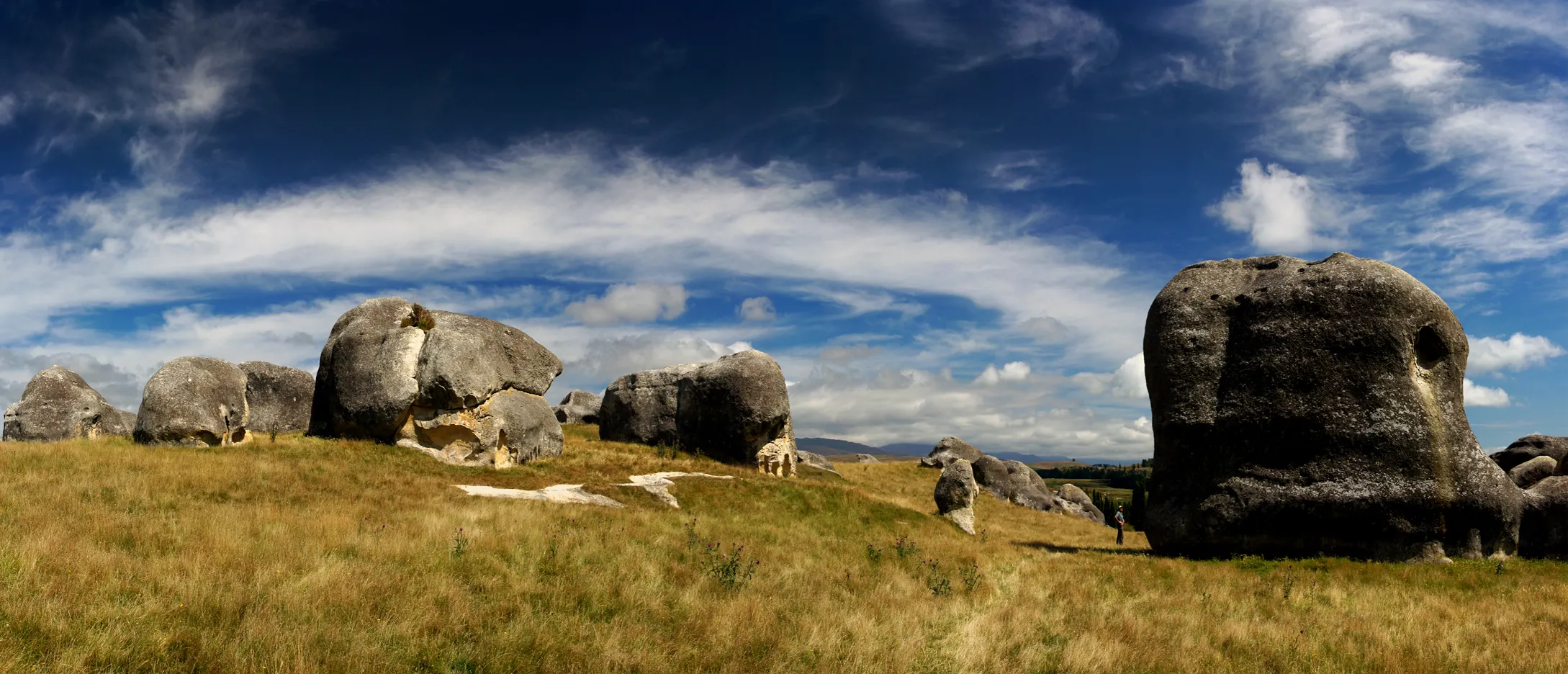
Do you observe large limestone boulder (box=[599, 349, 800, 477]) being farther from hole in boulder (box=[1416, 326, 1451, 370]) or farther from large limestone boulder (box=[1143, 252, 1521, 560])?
hole in boulder (box=[1416, 326, 1451, 370])

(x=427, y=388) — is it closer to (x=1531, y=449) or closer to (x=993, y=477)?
(x=993, y=477)

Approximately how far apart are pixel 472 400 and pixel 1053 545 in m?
21.7

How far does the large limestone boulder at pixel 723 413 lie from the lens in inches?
Result: 1459

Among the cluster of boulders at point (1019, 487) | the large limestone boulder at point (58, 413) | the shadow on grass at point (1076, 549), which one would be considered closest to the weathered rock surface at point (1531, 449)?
the shadow on grass at point (1076, 549)

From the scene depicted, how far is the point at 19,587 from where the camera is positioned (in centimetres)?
814

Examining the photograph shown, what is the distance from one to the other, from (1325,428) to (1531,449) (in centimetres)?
1637

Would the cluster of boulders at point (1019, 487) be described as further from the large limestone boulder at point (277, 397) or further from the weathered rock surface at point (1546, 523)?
the large limestone boulder at point (277, 397)

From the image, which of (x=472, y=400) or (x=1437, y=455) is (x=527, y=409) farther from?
(x=1437, y=455)

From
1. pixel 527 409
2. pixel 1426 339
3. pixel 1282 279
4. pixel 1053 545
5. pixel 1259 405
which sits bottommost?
pixel 1053 545

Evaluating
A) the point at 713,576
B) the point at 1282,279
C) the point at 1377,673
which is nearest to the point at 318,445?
the point at 713,576

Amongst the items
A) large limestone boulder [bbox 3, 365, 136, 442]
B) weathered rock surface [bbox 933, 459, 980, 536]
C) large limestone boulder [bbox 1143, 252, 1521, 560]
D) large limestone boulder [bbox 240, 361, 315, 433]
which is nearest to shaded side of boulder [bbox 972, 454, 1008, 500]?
weathered rock surface [bbox 933, 459, 980, 536]

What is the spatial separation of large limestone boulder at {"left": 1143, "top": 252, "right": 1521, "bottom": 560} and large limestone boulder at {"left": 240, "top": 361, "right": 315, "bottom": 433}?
3322 centimetres

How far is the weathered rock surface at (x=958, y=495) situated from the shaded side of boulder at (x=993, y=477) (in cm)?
2029

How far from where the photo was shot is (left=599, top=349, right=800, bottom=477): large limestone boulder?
3706 cm
